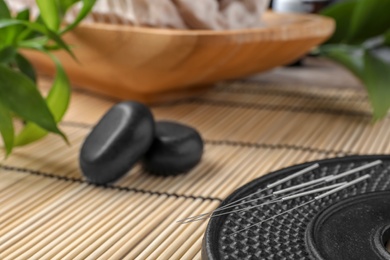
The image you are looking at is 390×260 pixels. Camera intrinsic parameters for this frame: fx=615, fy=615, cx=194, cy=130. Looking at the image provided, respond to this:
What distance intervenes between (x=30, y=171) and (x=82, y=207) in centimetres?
10

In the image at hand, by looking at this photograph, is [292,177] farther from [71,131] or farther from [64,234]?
[71,131]

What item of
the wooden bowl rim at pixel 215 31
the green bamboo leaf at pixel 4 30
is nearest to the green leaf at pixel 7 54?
the green bamboo leaf at pixel 4 30

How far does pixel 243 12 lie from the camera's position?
721mm

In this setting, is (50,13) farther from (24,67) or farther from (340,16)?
(340,16)

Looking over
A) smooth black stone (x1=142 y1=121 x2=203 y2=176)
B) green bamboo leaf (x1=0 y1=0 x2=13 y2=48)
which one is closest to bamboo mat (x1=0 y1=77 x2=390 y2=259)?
smooth black stone (x1=142 y1=121 x2=203 y2=176)

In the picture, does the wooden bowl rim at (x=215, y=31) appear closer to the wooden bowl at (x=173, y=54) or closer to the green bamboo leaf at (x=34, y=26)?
the wooden bowl at (x=173, y=54)

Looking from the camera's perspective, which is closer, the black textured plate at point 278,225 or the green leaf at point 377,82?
the black textured plate at point 278,225

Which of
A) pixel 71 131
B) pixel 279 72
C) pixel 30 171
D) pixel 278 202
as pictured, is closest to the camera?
pixel 278 202

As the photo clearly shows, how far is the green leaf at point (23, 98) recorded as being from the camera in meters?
Result: 0.54

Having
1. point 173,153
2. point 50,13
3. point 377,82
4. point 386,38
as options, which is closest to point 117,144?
point 173,153

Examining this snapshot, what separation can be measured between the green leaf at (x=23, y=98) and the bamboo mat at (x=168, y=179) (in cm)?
6

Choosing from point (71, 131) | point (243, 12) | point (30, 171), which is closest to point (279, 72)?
point (243, 12)

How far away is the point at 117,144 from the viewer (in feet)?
1.73

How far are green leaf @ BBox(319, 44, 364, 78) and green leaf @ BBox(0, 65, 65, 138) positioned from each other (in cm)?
42
